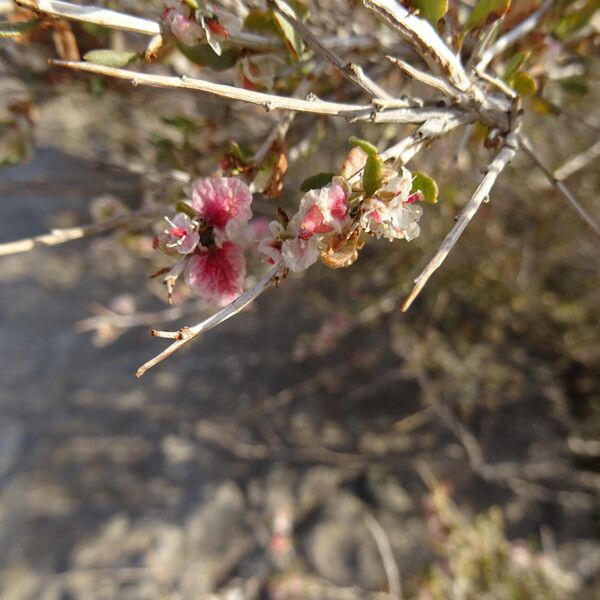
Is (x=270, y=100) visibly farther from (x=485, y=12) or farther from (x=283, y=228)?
(x=485, y=12)

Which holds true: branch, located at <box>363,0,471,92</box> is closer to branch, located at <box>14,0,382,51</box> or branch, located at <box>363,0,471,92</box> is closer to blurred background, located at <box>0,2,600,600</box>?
branch, located at <box>14,0,382,51</box>

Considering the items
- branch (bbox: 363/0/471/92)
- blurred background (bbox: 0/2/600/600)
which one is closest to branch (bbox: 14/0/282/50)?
branch (bbox: 363/0/471/92)

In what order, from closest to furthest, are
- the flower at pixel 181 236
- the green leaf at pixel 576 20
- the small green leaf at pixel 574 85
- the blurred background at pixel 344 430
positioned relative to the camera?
the flower at pixel 181 236, the green leaf at pixel 576 20, the small green leaf at pixel 574 85, the blurred background at pixel 344 430

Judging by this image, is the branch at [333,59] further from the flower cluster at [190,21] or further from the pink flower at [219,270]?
the pink flower at [219,270]

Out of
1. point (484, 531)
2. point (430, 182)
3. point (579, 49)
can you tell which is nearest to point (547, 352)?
point (484, 531)

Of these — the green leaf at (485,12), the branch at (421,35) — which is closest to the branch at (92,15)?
the branch at (421,35)

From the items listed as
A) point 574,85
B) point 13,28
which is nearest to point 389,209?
point 13,28

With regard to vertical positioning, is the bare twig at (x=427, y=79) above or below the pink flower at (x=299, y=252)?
above
